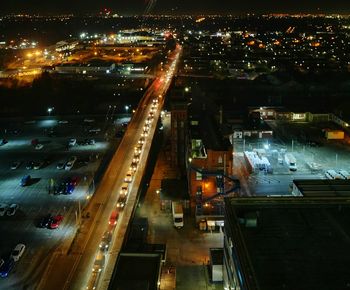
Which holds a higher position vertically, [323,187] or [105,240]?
[323,187]

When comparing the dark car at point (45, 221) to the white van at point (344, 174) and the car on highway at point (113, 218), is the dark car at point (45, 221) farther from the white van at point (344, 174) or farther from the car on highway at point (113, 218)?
the white van at point (344, 174)

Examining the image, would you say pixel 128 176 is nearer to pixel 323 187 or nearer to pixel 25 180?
pixel 25 180

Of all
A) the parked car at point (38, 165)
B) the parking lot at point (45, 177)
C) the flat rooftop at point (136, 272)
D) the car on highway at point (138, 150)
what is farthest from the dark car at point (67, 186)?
the flat rooftop at point (136, 272)

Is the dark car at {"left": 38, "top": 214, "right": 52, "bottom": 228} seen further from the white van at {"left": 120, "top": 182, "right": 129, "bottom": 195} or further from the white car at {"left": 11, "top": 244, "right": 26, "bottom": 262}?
the white van at {"left": 120, "top": 182, "right": 129, "bottom": 195}

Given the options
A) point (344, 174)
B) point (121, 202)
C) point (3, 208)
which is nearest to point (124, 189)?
point (121, 202)

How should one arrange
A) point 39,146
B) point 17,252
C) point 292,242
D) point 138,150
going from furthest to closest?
point 39,146
point 138,150
point 17,252
point 292,242

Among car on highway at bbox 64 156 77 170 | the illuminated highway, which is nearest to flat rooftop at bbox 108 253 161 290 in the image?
the illuminated highway
